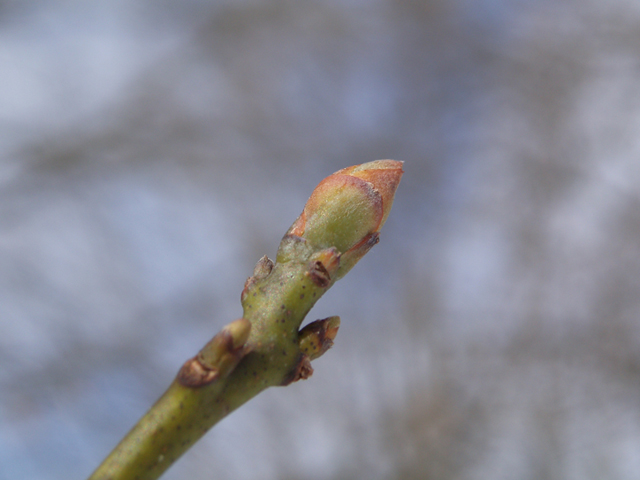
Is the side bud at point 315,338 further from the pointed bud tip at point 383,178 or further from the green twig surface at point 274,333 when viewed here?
the pointed bud tip at point 383,178

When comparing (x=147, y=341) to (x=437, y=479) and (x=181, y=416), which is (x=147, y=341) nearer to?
(x=437, y=479)

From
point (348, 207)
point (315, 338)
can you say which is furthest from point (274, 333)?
point (348, 207)

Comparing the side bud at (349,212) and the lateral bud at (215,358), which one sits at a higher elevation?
the side bud at (349,212)

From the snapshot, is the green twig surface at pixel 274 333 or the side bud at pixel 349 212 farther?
the side bud at pixel 349 212

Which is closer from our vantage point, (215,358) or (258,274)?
(215,358)

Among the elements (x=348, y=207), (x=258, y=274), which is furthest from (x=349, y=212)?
(x=258, y=274)

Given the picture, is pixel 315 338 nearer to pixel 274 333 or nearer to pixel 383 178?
pixel 274 333

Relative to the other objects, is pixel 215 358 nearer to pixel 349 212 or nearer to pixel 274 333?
pixel 274 333

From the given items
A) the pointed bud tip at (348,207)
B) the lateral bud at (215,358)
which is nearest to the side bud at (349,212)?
the pointed bud tip at (348,207)
